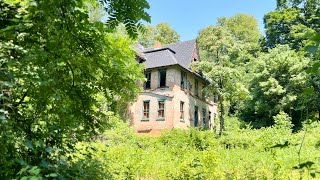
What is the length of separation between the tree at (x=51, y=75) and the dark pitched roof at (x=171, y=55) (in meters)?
20.4

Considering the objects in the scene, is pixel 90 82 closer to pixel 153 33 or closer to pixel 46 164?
pixel 46 164

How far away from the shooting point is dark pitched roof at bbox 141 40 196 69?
968 inches

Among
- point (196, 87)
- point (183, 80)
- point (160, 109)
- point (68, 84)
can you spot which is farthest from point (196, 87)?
point (68, 84)

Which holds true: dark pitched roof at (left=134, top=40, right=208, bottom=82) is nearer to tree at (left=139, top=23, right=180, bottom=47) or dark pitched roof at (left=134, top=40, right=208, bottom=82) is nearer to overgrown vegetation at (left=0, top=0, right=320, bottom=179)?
overgrown vegetation at (left=0, top=0, right=320, bottom=179)

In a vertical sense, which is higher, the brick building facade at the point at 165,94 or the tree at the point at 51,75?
the brick building facade at the point at 165,94

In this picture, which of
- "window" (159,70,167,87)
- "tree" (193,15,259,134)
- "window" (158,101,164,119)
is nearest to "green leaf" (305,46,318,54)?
"tree" (193,15,259,134)

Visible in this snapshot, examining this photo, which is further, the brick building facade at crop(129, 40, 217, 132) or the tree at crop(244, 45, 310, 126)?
the tree at crop(244, 45, 310, 126)

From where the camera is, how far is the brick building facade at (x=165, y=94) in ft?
78.9

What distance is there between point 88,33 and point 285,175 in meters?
5.77

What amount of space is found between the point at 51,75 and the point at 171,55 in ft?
73.7

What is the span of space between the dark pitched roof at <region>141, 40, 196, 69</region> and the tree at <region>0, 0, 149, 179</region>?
20.4m

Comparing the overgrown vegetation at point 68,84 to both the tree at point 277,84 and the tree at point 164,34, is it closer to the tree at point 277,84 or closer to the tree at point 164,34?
the tree at point 277,84

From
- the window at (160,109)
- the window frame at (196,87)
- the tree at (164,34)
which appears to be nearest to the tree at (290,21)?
the window frame at (196,87)

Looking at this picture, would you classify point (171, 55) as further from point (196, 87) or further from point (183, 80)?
point (196, 87)
